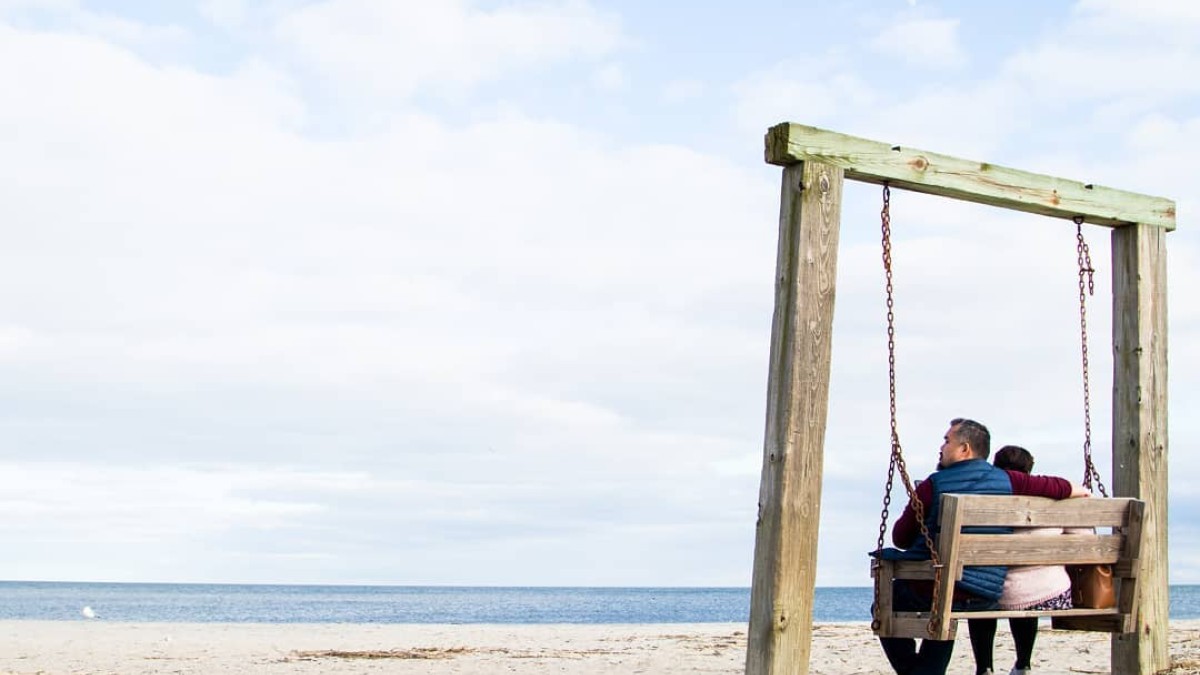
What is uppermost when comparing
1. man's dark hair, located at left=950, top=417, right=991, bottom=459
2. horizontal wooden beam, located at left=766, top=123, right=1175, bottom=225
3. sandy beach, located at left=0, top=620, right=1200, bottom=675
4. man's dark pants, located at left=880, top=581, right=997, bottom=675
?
horizontal wooden beam, located at left=766, top=123, right=1175, bottom=225

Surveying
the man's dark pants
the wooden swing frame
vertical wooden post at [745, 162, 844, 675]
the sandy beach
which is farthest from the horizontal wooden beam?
the sandy beach

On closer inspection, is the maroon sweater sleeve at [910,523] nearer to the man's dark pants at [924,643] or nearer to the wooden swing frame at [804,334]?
the man's dark pants at [924,643]

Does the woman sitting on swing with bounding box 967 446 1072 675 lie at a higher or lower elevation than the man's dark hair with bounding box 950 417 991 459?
lower

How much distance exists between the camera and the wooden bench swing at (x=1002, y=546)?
6285mm

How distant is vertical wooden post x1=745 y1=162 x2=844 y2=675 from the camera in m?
6.45

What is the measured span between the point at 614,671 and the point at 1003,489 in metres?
5.41

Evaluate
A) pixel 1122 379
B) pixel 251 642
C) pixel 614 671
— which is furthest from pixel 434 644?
pixel 1122 379

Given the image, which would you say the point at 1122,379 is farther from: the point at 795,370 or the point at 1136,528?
the point at 795,370

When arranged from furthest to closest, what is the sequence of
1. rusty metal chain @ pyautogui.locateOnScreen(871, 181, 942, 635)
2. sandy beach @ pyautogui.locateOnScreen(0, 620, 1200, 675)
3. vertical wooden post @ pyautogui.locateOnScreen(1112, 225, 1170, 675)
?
1. sandy beach @ pyautogui.locateOnScreen(0, 620, 1200, 675)
2. vertical wooden post @ pyautogui.locateOnScreen(1112, 225, 1170, 675)
3. rusty metal chain @ pyautogui.locateOnScreen(871, 181, 942, 635)

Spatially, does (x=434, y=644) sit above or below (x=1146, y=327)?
below

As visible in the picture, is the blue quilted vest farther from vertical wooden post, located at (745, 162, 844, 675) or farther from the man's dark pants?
vertical wooden post, located at (745, 162, 844, 675)

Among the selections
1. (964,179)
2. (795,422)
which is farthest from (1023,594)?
(964,179)

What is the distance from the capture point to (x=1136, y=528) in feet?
23.6

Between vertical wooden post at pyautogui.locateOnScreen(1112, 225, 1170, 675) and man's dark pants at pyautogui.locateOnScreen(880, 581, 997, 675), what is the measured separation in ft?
6.96
